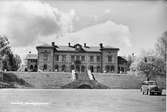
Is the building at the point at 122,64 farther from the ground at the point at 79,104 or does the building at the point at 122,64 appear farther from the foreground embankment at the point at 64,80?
the ground at the point at 79,104

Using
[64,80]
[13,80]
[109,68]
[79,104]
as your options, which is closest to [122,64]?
[109,68]

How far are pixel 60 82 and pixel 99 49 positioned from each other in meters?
12.7

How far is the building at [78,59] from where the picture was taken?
36375 mm

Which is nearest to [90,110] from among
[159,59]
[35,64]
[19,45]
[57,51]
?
[19,45]

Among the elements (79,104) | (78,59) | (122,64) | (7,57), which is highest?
(78,59)

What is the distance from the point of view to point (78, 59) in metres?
37.6

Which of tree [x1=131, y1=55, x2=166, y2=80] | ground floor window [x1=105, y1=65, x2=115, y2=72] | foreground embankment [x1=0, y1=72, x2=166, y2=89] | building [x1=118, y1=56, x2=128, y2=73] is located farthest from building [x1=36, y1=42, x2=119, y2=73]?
tree [x1=131, y1=55, x2=166, y2=80]

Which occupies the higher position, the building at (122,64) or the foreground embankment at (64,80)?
the building at (122,64)

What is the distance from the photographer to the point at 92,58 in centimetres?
3806

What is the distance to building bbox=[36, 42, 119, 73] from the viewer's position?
36375 millimetres

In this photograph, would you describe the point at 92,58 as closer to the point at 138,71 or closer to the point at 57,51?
the point at 57,51

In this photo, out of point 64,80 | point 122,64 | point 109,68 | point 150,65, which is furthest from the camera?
point 122,64

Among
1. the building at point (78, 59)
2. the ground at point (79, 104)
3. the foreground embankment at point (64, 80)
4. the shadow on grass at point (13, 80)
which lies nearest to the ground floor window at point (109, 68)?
the building at point (78, 59)

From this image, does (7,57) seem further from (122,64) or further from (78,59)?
(122,64)
